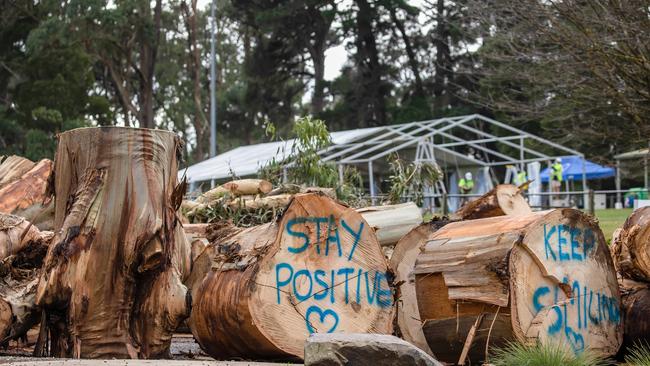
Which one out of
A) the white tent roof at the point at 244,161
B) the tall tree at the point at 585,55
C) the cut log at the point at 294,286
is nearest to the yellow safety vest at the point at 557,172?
the white tent roof at the point at 244,161

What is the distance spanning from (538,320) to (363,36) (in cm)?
3724

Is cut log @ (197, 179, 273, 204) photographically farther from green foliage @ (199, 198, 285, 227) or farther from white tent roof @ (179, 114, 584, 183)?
white tent roof @ (179, 114, 584, 183)

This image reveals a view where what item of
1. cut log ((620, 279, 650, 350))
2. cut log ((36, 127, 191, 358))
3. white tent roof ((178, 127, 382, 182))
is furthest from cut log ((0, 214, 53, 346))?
white tent roof ((178, 127, 382, 182))

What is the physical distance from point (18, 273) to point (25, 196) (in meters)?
2.59

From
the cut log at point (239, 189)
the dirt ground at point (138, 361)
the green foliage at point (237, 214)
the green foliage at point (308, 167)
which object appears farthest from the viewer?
the green foliage at point (308, 167)

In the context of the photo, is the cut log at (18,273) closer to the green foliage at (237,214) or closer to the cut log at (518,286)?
the cut log at (518,286)

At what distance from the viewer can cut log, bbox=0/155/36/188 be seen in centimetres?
986

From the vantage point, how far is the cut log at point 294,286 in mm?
6293

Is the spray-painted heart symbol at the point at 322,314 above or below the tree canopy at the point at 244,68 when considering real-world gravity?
below

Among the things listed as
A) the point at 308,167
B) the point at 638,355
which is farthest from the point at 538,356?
the point at 308,167

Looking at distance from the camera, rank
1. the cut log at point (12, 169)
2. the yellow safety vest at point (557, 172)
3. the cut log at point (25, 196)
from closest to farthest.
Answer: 1. the cut log at point (25, 196)
2. the cut log at point (12, 169)
3. the yellow safety vest at point (557, 172)

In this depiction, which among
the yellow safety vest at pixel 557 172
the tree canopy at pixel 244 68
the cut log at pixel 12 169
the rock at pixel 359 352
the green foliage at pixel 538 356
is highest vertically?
the tree canopy at pixel 244 68

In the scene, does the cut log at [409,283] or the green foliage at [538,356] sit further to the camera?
the cut log at [409,283]

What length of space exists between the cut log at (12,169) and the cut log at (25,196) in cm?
7
